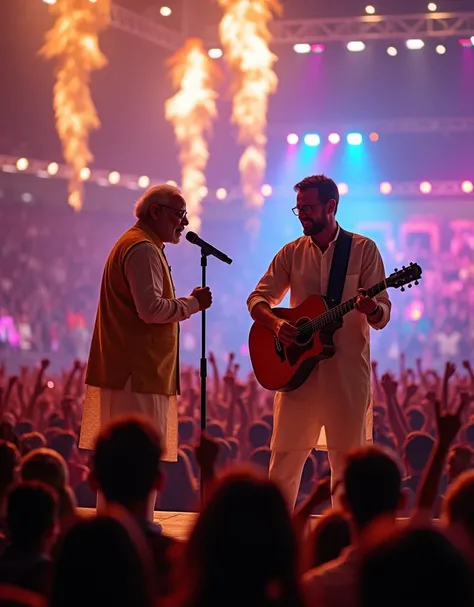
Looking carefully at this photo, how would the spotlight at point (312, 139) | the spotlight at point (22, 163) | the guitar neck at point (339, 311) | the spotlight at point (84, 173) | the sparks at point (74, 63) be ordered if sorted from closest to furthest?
the guitar neck at point (339, 311), the spotlight at point (22, 163), the sparks at point (74, 63), the spotlight at point (84, 173), the spotlight at point (312, 139)

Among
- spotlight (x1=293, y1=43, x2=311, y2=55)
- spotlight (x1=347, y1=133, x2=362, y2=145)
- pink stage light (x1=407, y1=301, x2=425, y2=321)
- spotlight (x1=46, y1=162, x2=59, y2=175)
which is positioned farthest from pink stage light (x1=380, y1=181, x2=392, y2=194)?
spotlight (x1=46, y1=162, x2=59, y2=175)

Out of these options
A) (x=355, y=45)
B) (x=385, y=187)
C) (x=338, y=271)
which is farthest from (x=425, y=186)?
(x=338, y=271)

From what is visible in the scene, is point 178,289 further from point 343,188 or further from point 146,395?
point 146,395

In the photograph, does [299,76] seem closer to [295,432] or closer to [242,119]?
[242,119]

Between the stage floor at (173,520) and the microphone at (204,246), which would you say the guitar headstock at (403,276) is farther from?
the stage floor at (173,520)

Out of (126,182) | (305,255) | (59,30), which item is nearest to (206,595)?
(305,255)


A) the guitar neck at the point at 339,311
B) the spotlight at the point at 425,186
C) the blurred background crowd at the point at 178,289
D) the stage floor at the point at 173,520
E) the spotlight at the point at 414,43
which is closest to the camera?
the guitar neck at the point at 339,311

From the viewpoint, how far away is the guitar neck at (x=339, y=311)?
477 centimetres

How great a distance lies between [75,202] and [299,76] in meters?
5.35

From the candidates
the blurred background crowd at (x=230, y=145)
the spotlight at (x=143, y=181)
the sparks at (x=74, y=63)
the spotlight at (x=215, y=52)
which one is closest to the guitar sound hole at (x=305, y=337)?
the blurred background crowd at (x=230, y=145)

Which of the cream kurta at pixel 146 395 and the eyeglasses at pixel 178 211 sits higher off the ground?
the eyeglasses at pixel 178 211

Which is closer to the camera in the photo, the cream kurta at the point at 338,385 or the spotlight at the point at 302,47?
the cream kurta at the point at 338,385

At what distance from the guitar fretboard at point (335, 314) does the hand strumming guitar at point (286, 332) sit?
0.13 ft

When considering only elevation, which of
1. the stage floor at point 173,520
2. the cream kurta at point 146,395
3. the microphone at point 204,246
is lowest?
the stage floor at point 173,520
